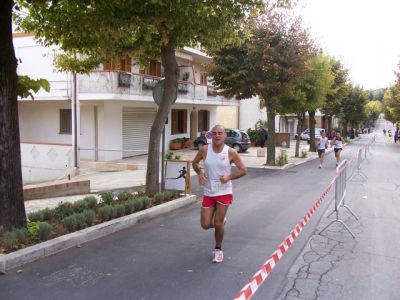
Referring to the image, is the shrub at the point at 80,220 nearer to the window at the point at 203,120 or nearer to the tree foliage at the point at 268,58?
the tree foliage at the point at 268,58

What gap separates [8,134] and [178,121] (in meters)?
24.6

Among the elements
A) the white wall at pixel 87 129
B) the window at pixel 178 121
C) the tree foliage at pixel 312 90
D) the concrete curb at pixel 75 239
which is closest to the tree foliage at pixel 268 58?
the tree foliage at pixel 312 90

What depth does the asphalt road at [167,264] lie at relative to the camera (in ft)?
16.3

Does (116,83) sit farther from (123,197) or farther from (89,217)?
(89,217)

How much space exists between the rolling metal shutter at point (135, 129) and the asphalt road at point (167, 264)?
1507 centimetres

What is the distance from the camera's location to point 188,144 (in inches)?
1190

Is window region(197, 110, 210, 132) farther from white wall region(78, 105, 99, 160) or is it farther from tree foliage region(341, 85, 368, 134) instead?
tree foliage region(341, 85, 368, 134)

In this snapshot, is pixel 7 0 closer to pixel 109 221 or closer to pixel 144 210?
pixel 109 221

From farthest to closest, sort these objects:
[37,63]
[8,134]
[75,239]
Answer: [37,63], [75,239], [8,134]

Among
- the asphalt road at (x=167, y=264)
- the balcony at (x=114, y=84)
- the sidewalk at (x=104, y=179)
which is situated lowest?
the sidewalk at (x=104, y=179)

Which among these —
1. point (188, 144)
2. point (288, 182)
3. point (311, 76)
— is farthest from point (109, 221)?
point (188, 144)

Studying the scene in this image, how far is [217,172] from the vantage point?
595cm

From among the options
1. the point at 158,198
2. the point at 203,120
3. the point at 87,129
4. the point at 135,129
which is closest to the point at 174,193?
the point at 158,198

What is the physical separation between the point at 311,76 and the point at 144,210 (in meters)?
17.0
